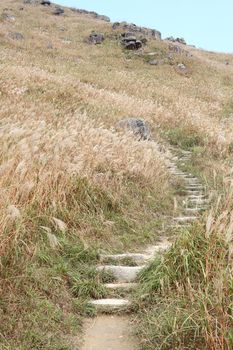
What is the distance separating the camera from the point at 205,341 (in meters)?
3.80

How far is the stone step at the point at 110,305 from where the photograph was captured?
5.13 meters

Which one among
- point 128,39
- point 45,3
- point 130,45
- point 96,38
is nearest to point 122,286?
point 130,45

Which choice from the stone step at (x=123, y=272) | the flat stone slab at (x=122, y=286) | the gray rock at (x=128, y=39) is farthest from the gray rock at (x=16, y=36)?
the flat stone slab at (x=122, y=286)

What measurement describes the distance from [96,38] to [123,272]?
47308 millimetres

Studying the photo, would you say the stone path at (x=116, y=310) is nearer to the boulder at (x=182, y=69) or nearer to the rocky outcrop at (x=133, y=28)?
the boulder at (x=182, y=69)

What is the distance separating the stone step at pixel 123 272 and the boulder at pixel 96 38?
46.2m

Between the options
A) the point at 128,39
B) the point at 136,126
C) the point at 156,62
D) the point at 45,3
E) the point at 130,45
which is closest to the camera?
the point at 136,126

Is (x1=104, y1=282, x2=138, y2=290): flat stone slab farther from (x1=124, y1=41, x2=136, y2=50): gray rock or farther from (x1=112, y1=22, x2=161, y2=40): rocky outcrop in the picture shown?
(x1=112, y1=22, x2=161, y2=40): rocky outcrop

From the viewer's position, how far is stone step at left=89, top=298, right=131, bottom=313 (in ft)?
16.8

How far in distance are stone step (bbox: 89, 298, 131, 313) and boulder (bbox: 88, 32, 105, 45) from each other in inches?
1848

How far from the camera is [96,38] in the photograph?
5053cm

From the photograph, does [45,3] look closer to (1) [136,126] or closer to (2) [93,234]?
(1) [136,126]

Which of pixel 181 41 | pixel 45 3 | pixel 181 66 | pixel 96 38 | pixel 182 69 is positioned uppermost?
pixel 45 3

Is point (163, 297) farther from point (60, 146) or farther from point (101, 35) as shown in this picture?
point (101, 35)
